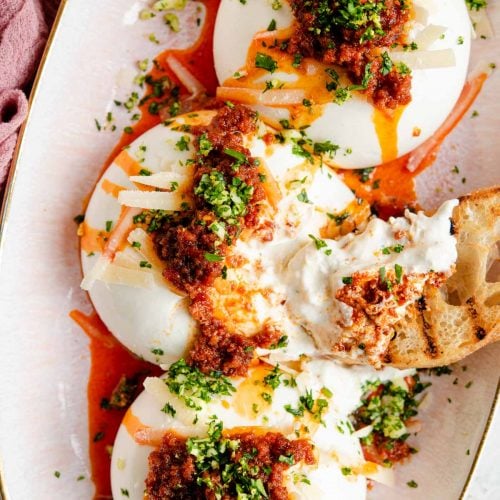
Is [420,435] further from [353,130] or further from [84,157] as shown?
[84,157]

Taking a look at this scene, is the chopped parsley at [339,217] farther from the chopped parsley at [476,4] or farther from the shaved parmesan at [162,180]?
the chopped parsley at [476,4]

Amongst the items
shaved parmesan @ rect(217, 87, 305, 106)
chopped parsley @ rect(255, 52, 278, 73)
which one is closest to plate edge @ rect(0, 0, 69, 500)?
shaved parmesan @ rect(217, 87, 305, 106)

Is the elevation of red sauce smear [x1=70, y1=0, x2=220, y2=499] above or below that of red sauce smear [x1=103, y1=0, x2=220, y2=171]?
below

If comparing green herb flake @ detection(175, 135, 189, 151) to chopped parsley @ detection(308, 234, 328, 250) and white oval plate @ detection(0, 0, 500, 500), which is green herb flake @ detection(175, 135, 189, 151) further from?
chopped parsley @ detection(308, 234, 328, 250)

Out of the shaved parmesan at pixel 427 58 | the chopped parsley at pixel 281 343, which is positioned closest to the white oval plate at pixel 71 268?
the shaved parmesan at pixel 427 58

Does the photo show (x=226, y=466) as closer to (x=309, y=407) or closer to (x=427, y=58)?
(x=309, y=407)

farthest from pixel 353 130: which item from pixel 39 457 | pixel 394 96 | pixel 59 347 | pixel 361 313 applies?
pixel 39 457

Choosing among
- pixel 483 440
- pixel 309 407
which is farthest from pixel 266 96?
pixel 483 440
